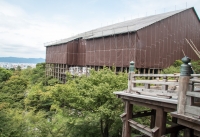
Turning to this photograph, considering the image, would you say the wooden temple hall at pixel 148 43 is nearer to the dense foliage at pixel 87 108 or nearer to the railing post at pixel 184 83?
the dense foliage at pixel 87 108

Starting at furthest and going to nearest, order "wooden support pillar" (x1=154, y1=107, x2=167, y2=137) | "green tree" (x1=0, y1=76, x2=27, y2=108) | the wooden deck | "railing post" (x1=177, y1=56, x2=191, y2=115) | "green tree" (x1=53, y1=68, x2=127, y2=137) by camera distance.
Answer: "green tree" (x1=0, y1=76, x2=27, y2=108), "green tree" (x1=53, y1=68, x2=127, y2=137), "wooden support pillar" (x1=154, y1=107, x2=167, y2=137), "railing post" (x1=177, y1=56, x2=191, y2=115), the wooden deck

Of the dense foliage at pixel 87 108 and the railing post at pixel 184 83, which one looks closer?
the railing post at pixel 184 83

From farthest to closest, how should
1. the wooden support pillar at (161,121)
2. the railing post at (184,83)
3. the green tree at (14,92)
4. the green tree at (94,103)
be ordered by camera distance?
the green tree at (14,92), the green tree at (94,103), the wooden support pillar at (161,121), the railing post at (184,83)

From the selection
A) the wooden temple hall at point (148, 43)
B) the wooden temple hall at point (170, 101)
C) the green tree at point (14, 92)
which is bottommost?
the green tree at point (14, 92)

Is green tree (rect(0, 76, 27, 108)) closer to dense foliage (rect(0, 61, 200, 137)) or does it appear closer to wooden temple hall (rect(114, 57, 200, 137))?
dense foliage (rect(0, 61, 200, 137))

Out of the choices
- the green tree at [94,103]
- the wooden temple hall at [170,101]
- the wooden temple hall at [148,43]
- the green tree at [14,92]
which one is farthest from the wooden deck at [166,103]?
the green tree at [14,92]

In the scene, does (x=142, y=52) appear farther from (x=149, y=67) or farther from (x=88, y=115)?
(x=88, y=115)

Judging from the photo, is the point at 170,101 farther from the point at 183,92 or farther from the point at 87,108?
A: the point at 87,108

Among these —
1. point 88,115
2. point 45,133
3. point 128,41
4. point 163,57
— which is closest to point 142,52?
point 128,41

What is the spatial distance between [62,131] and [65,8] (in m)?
21.2

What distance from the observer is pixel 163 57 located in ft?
71.6

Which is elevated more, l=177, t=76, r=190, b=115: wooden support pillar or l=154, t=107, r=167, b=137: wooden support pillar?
l=177, t=76, r=190, b=115: wooden support pillar

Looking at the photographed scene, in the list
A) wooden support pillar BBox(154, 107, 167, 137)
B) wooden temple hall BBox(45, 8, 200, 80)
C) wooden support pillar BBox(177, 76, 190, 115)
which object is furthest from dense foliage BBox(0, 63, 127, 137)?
wooden temple hall BBox(45, 8, 200, 80)

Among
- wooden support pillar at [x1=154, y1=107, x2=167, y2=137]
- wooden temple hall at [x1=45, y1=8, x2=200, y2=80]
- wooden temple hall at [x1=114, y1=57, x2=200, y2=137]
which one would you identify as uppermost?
wooden temple hall at [x1=45, y1=8, x2=200, y2=80]
